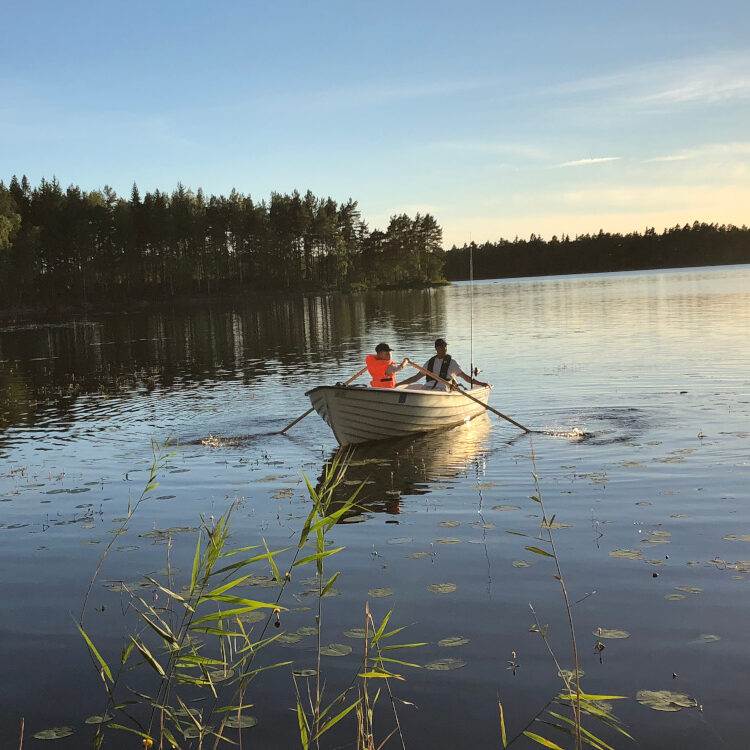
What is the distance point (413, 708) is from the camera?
5.57 m

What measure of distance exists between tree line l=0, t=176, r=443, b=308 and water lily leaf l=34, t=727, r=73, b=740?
248ft

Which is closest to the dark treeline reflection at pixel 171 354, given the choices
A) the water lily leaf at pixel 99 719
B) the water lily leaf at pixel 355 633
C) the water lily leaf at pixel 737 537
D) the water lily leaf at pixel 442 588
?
the water lily leaf at pixel 442 588

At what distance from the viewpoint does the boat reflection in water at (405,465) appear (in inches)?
454

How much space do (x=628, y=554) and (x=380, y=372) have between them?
8171 mm

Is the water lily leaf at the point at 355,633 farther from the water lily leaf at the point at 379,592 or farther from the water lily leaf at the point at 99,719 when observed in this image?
the water lily leaf at the point at 99,719

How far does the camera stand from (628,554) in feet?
27.4

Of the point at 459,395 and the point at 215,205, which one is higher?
the point at 215,205

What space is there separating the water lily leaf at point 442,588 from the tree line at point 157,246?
74.7m

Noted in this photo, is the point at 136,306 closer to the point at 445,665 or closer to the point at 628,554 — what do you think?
the point at 628,554

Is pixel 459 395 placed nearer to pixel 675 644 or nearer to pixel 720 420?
pixel 720 420

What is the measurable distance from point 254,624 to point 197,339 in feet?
132

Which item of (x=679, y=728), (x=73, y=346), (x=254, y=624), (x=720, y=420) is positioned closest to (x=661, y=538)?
(x=679, y=728)

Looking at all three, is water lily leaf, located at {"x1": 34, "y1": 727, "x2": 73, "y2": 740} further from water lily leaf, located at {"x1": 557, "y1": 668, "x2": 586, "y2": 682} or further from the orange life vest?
the orange life vest

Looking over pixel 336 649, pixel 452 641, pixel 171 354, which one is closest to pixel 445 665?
pixel 452 641
